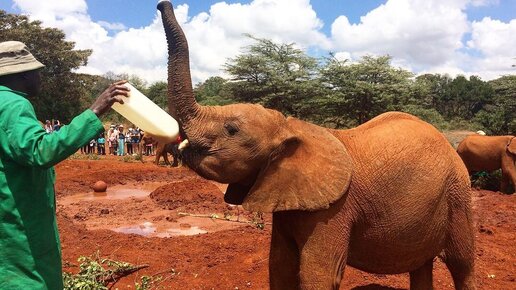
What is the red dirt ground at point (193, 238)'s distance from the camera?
6199 mm

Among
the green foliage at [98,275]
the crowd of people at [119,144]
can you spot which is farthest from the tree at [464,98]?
the green foliage at [98,275]

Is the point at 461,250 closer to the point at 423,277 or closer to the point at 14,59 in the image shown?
the point at 423,277

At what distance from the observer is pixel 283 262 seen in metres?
3.93

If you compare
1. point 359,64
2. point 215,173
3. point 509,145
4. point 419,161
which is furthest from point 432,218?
point 359,64

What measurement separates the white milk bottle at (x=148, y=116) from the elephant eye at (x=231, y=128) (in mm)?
332

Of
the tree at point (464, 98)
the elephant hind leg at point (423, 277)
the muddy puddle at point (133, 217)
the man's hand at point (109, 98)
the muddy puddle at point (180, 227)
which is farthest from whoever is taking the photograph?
the tree at point (464, 98)

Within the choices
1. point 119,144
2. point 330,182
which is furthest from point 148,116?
point 119,144

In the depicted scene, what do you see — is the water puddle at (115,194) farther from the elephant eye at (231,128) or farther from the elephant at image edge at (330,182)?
the elephant eye at (231,128)

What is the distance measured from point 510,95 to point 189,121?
24.6 metres

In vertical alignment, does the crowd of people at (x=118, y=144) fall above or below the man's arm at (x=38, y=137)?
below

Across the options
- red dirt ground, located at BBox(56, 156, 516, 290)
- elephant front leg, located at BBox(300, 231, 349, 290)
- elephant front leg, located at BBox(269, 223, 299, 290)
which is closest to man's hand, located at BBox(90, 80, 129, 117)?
elephant front leg, located at BBox(300, 231, 349, 290)

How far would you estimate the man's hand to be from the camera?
2543mm

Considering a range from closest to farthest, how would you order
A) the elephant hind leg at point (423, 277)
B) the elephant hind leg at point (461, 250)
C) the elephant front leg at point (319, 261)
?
the elephant front leg at point (319, 261)
the elephant hind leg at point (461, 250)
the elephant hind leg at point (423, 277)

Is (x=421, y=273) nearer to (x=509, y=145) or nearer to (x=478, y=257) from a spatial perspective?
(x=478, y=257)
